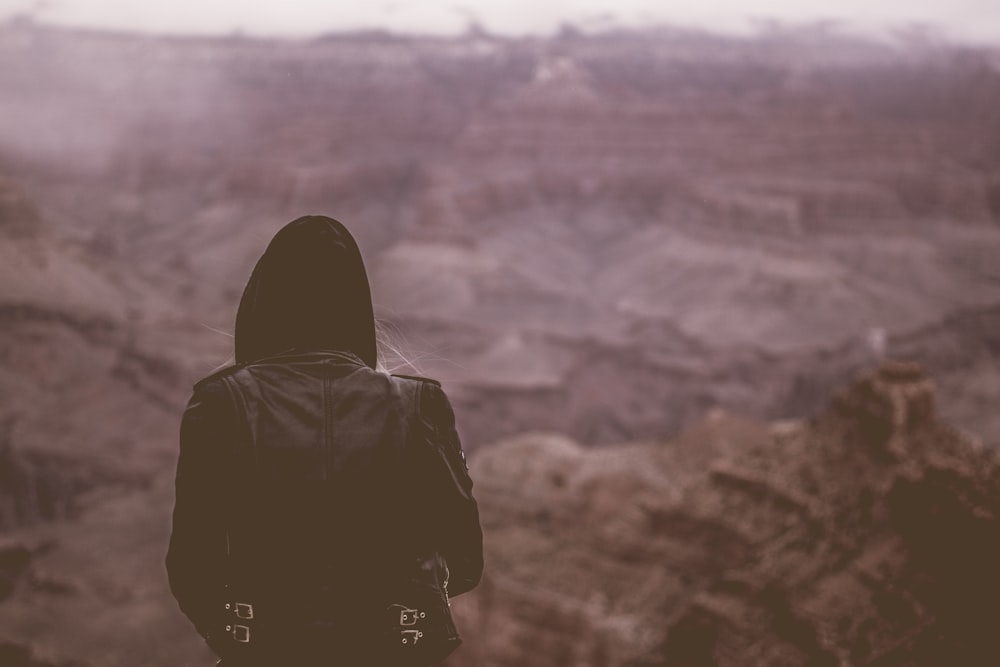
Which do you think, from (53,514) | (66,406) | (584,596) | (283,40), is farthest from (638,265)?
(584,596)

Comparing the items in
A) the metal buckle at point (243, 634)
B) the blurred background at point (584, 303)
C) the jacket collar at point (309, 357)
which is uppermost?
the jacket collar at point (309, 357)

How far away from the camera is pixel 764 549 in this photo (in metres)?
10.8

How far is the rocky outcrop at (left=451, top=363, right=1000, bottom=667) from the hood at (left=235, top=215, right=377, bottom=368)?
15.4 feet

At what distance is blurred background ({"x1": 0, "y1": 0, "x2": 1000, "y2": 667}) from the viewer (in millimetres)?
11609

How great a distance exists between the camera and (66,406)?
3278 cm

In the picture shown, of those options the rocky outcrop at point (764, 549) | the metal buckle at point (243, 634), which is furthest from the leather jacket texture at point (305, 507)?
the rocky outcrop at point (764, 549)

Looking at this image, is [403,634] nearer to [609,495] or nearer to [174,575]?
[174,575]

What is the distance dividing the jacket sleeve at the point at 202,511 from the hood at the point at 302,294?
30 cm

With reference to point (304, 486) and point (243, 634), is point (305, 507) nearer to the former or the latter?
point (304, 486)

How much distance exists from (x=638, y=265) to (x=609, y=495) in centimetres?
3627

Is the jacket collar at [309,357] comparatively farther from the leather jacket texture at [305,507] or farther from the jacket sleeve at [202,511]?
the jacket sleeve at [202,511]

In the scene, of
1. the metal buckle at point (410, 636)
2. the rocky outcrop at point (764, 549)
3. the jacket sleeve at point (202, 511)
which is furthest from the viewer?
the rocky outcrop at point (764, 549)

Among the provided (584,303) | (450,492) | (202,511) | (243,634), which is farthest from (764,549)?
(584,303)

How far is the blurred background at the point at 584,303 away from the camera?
38.1ft
